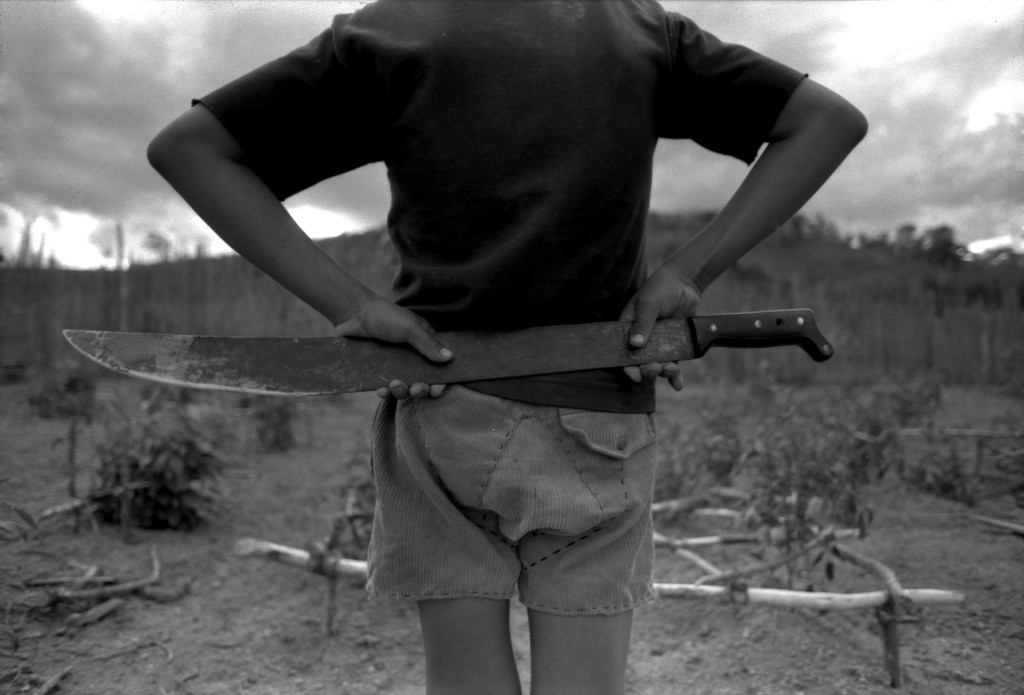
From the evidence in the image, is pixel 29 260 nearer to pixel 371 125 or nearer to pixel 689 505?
pixel 689 505

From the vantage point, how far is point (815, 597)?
2.51 metres

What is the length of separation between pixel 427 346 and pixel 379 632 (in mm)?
1988

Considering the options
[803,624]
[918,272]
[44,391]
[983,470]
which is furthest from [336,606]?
[918,272]

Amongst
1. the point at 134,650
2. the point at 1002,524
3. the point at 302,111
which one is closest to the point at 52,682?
the point at 134,650

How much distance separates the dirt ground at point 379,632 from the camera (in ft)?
8.14

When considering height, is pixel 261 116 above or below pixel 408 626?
above

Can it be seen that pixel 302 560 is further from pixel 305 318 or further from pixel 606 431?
pixel 305 318

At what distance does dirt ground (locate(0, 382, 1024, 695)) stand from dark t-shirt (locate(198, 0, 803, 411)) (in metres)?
1.75

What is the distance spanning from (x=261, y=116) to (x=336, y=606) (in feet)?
7.22

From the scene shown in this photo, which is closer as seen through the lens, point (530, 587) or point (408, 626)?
point (530, 587)

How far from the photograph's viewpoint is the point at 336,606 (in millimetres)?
2955

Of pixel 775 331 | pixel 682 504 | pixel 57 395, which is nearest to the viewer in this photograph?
pixel 775 331

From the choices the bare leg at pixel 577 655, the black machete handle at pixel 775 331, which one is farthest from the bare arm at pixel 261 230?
the black machete handle at pixel 775 331

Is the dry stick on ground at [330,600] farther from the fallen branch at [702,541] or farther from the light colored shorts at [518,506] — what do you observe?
the light colored shorts at [518,506]
